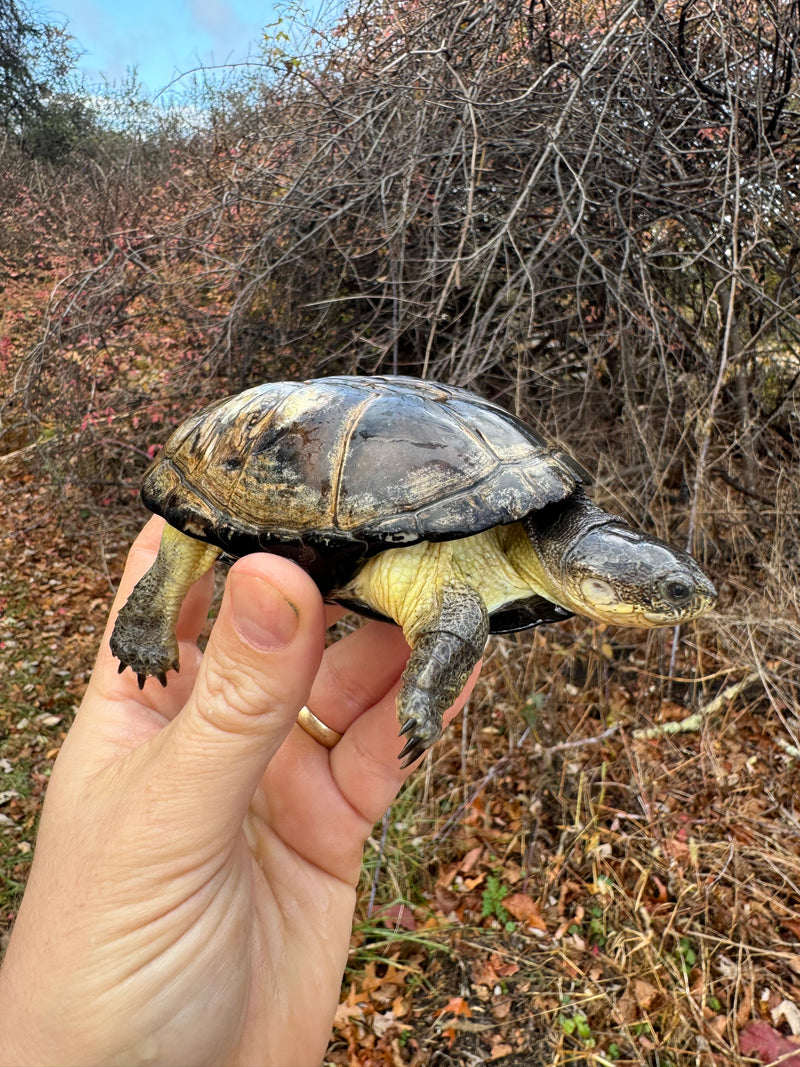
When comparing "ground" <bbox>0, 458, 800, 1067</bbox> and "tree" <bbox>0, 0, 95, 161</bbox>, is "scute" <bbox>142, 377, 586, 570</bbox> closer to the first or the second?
"ground" <bbox>0, 458, 800, 1067</bbox>

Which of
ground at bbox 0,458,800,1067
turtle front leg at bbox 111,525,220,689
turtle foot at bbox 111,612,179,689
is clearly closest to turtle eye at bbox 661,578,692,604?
turtle front leg at bbox 111,525,220,689

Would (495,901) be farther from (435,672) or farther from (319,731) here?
(435,672)

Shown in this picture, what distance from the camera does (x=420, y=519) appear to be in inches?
57.0

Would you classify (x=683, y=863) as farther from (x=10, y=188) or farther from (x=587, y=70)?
(x=10, y=188)

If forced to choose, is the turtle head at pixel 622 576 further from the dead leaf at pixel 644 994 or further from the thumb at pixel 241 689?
the dead leaf at pixel 644 994

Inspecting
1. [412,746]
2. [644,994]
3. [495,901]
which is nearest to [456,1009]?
[495,901]

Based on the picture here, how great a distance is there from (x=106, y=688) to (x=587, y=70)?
2847mm

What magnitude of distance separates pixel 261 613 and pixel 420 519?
396 mm

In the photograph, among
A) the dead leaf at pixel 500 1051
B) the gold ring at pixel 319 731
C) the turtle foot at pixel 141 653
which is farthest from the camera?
the dead leaf at pixel 500 1051

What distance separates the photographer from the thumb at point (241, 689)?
134 centimetres

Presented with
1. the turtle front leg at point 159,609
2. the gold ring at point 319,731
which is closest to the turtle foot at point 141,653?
the turtle front leg at point 159,609

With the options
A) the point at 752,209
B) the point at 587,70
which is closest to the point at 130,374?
the point at 587,70

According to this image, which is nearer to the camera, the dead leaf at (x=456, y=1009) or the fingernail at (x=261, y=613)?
the fingernail at (x=261, y=613)

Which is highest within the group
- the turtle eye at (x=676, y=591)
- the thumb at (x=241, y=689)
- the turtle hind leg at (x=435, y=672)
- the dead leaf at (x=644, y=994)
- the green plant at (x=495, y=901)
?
the thumb at (x=241, y=689)
